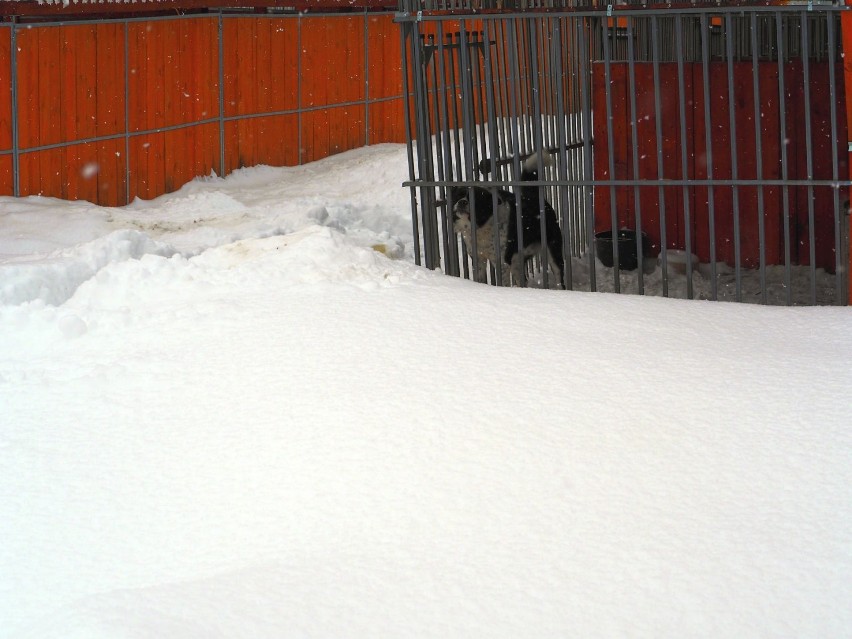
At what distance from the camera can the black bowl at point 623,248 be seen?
410 inches

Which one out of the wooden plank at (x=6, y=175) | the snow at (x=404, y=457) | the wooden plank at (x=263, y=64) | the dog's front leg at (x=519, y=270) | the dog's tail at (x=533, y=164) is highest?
the wooden plank at (x=263, y=64)

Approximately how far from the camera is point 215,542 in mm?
4277

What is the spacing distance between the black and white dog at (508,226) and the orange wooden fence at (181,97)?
5132 millimetres

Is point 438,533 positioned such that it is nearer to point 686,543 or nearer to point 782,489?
point 686,543

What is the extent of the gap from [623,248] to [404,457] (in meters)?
6.03

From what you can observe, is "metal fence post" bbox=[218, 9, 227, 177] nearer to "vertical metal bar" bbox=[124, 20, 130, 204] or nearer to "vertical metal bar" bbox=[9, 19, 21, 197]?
"vertical metal bar" bbox=[124, 20, 130, 204]

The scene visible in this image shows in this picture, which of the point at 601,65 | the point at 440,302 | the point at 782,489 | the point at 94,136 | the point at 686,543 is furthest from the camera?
the point at 94,136

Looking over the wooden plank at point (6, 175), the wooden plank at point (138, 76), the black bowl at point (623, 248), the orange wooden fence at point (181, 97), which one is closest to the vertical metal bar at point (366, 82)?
the orange wooden fence at point (181, 97)

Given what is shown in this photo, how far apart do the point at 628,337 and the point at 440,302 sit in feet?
3.71

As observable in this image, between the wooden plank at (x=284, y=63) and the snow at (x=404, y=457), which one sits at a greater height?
the wooden plank at (x=284, y=63)

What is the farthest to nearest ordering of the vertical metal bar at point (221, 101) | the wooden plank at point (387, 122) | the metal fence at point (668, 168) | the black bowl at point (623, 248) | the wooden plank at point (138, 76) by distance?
the wooden plank at point (387, 122)
the vertical metal bar at point (221, 101)
the wooden plank at point (138, 76)
the black bowl at point (623, 248)
the metal fence at point (668, 168)

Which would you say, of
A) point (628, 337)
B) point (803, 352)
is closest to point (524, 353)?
point (628, 337)

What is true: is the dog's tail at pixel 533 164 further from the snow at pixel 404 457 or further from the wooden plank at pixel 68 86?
the wooden plank at pixel 68 86

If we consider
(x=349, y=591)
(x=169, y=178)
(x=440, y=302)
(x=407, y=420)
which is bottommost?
(x=349, y=591)
